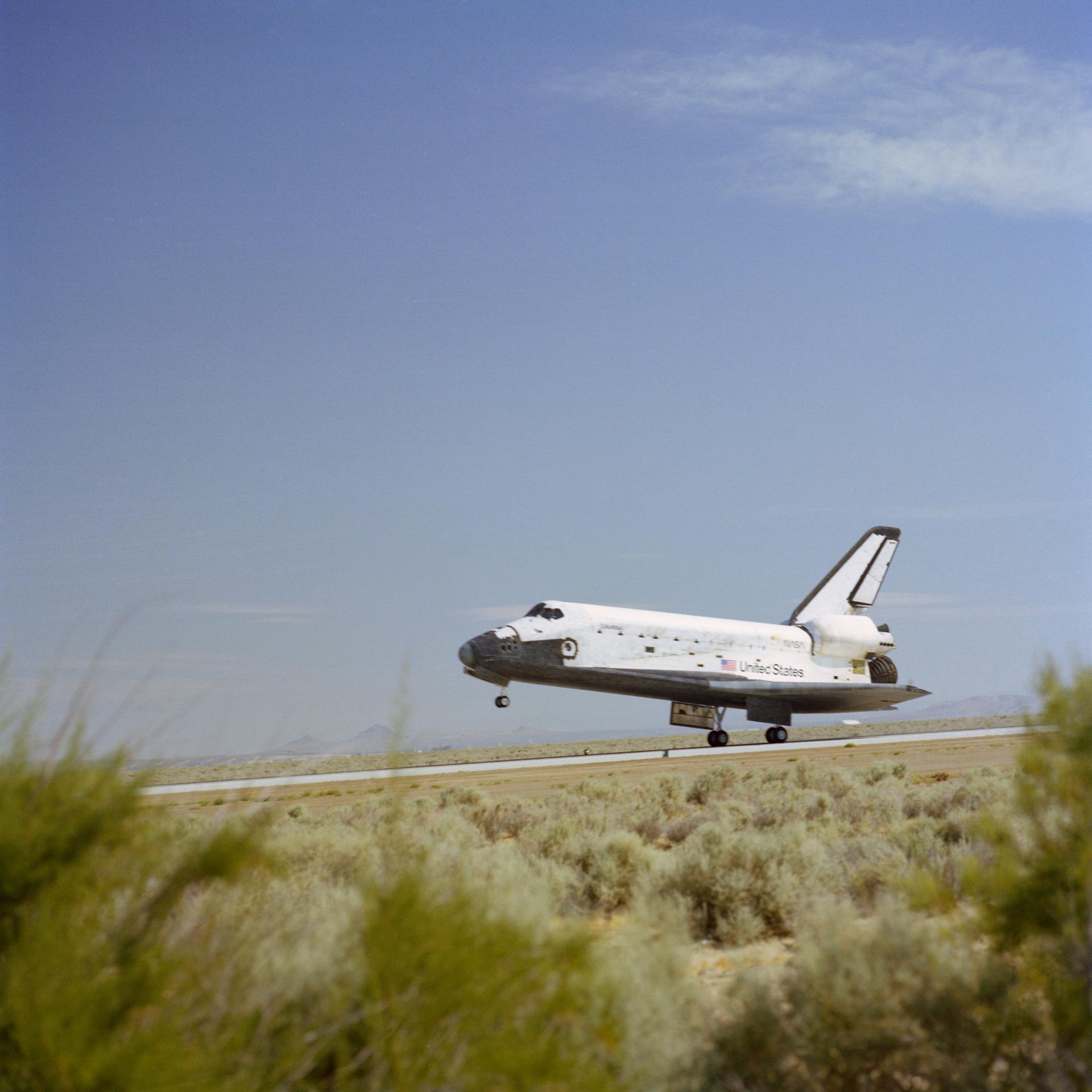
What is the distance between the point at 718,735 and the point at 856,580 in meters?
12.2

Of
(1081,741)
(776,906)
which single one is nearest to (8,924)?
(1081,741)

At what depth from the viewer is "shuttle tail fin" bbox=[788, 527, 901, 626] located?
50.4 m

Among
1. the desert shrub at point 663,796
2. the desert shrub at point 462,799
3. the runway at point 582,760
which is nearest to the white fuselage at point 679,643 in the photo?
the runway at point 582,760

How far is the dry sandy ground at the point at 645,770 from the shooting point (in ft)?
89.5

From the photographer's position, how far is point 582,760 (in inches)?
1657

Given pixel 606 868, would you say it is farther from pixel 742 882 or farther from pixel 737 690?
pixel 737 690

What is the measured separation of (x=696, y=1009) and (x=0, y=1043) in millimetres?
3662

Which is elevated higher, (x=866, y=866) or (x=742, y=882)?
(x=866, y=866)

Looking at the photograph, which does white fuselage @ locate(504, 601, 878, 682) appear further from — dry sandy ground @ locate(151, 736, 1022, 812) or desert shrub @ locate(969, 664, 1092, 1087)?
desert shrub @ locate(969, 664, 1092, 1087)

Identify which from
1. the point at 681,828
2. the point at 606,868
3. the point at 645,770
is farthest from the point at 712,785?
the point at 606,868

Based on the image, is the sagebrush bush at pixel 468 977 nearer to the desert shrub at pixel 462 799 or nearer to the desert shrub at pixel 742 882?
the desert shrub at pixel 742 882

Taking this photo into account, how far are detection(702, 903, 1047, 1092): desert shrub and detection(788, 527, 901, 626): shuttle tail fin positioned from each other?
45074mm

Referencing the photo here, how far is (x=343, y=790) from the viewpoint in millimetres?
30953

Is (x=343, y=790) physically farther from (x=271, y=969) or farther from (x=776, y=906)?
(x=271, y=969)
